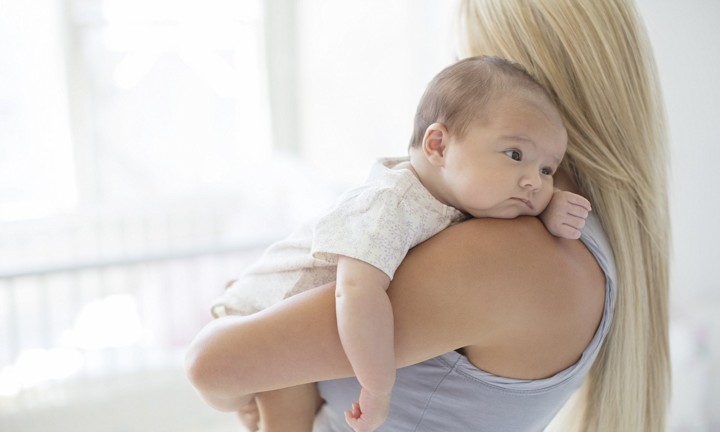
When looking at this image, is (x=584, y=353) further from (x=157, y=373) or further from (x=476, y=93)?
(x=157, y=373)

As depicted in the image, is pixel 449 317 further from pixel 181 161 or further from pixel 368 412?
pixel 181 161

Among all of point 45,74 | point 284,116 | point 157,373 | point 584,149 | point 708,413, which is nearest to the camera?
point 584,149

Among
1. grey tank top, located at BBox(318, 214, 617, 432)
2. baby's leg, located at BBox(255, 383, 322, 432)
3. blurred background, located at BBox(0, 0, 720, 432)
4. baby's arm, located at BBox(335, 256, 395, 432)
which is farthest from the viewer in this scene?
blurred background, located at BBox(0, 0, 720, 432)

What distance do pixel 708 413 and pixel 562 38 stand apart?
0.93 metres

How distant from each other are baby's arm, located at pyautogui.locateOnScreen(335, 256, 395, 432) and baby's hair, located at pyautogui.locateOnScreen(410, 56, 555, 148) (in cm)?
21

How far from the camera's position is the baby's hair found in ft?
2.57

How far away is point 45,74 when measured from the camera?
343 centimetres

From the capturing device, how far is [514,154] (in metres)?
0.80

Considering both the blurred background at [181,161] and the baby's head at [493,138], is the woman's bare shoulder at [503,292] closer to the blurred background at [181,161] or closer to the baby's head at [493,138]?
the baby's head at [493,138]

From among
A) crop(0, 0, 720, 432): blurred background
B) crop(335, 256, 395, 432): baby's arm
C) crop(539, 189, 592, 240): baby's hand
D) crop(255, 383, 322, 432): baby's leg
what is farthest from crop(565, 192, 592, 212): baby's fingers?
crop(0, 0, 720, 432): blurred background

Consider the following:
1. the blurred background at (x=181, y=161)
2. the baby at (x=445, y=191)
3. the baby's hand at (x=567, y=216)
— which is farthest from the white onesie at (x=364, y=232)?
the blurred background at (x=181, y=161)

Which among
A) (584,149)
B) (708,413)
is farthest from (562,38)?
(708,413)

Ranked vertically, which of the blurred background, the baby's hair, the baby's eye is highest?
the baby's hair

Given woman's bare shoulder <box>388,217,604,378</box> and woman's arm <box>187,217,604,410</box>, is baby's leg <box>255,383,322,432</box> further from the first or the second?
woman's bare shoulder <box>388,217,604,378</box>
